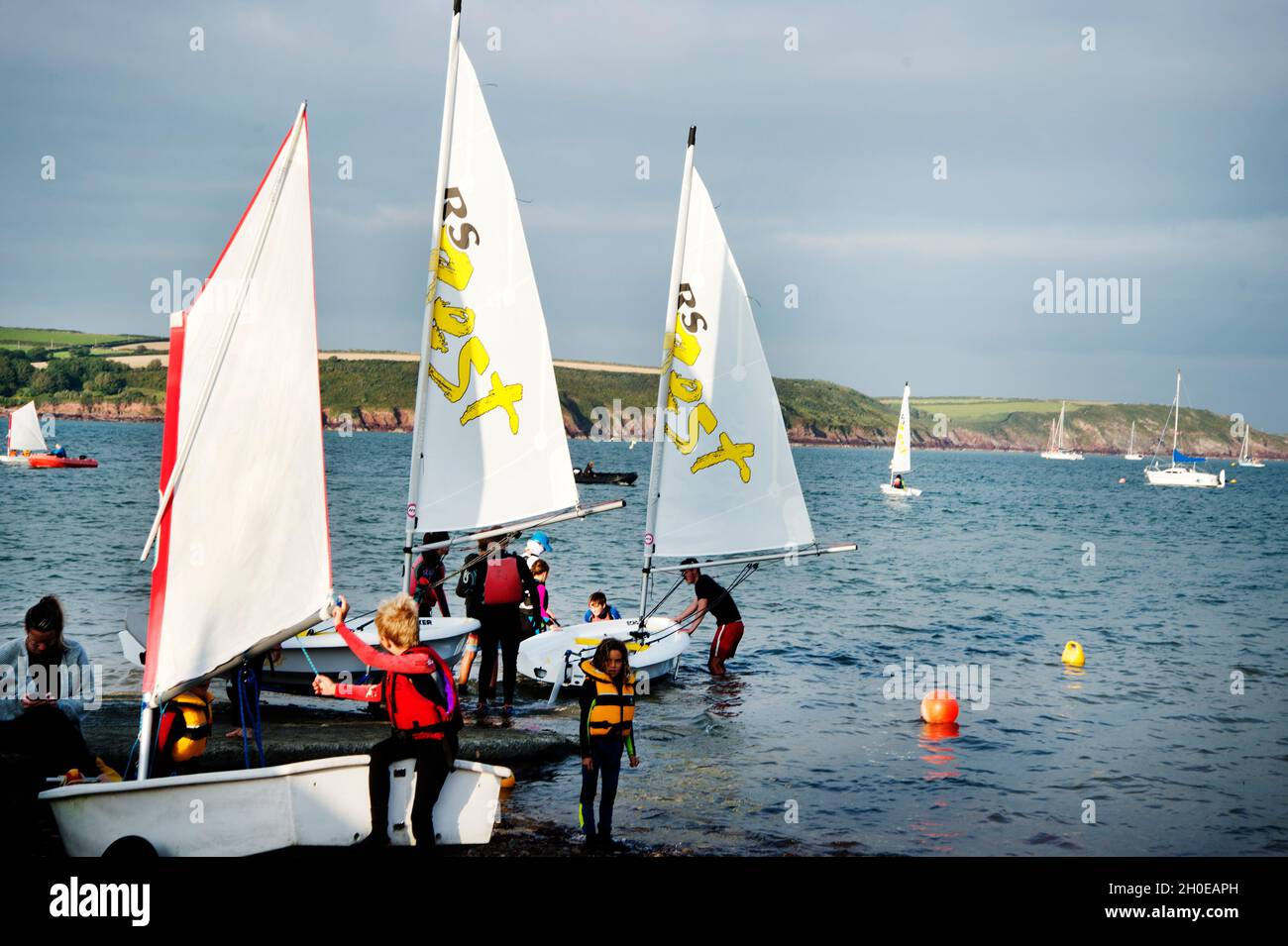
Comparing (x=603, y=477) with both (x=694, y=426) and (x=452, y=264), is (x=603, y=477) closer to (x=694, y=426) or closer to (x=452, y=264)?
(x=694, y=426)

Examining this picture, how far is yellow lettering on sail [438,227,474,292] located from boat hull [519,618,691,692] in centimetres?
547

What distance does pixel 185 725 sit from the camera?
369 inches

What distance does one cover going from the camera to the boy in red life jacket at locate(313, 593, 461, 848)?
8.85 meters

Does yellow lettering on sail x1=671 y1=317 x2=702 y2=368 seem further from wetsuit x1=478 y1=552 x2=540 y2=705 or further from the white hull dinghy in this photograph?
wetsuit x1=478 y1=552 x2=540 y2=705

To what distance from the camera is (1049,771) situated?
605 inches

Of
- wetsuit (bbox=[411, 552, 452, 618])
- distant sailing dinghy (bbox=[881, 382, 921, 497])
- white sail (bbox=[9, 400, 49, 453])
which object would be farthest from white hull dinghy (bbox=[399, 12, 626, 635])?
white sail (bbox=[9, 400, 49, 453])

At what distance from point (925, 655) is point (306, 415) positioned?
19219 millimetres

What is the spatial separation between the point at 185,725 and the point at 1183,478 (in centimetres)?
16063

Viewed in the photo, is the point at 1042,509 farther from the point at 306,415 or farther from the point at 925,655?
the point at 306,415

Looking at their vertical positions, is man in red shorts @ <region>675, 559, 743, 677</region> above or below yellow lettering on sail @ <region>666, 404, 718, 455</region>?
below

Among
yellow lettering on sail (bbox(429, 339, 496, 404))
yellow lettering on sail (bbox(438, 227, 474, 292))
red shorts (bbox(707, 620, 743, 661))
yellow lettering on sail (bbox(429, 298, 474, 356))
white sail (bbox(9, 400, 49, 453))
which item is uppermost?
yellow lettering on sail (bbox(438, 227, 474, 292))

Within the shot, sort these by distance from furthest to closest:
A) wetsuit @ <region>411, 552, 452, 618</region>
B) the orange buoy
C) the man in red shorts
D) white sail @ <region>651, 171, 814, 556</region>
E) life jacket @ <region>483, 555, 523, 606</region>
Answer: the man in red shorts < white sail @ <region>651, 171, 814, 556</region> < the orange buoy < wetsuit @ <region>411, 552, 452, 618</region> < life jacket @ <region>483, 555, 523, 606</region>

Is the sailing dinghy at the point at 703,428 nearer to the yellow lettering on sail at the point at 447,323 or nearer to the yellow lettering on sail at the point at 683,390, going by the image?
the yellow lettering on sail at the point at 683,390
